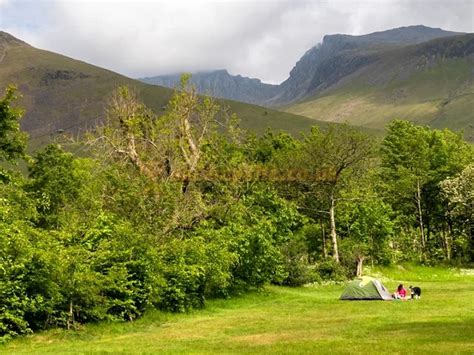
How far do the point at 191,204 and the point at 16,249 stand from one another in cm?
1876

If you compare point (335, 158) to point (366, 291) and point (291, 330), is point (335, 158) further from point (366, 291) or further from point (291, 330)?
point (291, 330)

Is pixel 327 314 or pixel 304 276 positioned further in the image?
pixel 304 276

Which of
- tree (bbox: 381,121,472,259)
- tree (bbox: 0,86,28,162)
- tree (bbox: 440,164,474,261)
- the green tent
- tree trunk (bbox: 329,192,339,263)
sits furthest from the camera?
tree (bbox: 381,121,472,259)

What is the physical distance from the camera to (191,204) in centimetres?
4044

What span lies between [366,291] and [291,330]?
12666 millimetres

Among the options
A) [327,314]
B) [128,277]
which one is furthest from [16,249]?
[327,314]

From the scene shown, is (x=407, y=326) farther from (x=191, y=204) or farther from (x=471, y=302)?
(x=191, y=204)

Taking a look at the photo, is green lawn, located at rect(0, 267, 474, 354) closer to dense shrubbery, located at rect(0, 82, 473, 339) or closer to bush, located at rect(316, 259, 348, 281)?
dense shrubbery, located at rect(0, 82, 473, 339)

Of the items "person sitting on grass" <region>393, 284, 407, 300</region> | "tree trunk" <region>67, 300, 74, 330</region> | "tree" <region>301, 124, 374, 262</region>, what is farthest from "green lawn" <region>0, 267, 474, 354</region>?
"tree" <region>301, 124, 374, 262</region>

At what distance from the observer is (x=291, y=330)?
72.4 ft

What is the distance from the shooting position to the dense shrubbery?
81.3 ft

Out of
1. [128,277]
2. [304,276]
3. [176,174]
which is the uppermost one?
[176,174]

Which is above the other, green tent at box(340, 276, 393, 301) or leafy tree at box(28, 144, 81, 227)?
leafy tree at box(28, 144, 81, 227)

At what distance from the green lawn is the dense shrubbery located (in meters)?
1.52
